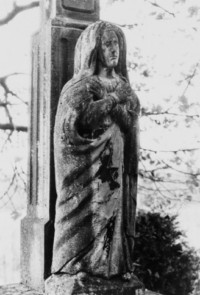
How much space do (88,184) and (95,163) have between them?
0.57 ft

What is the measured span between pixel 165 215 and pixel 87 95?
3639 mm

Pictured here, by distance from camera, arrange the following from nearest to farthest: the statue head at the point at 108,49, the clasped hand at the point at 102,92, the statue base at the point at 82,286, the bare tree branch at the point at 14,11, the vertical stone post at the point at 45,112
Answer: the statue base at the point at 82,286 → the clasped hand at the point at 102,92 → the statue head at the point at 108,49 → the vertical stone post at the point at 45,112 → the bare tree branch at the point at 14,11

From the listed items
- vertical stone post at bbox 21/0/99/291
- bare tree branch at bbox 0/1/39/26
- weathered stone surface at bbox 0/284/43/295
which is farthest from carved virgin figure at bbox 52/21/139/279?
bare tree branch at bbox 0/1/39/26

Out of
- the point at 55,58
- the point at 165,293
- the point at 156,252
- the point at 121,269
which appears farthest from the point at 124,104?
the point at 165,293

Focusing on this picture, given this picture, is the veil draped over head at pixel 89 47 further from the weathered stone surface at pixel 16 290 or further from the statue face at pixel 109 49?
the weathered stone surface at pixel 16 290

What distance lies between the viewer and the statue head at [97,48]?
14.0 feet

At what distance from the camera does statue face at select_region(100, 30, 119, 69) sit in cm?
429

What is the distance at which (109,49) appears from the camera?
4.31 m

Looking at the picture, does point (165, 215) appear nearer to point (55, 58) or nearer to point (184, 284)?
point (184, 284)

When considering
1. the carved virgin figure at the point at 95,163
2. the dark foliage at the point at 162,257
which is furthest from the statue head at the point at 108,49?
the dark foliage at the point at 162,257

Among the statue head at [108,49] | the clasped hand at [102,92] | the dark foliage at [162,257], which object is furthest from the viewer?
the dark foliage at [162,257]

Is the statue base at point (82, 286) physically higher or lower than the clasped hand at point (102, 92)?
lower

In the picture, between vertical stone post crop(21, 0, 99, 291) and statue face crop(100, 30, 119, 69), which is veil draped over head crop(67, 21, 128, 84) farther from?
vertical stone post crop(21, 0, 99, 291)

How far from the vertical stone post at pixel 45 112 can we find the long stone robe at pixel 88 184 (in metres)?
0.41
